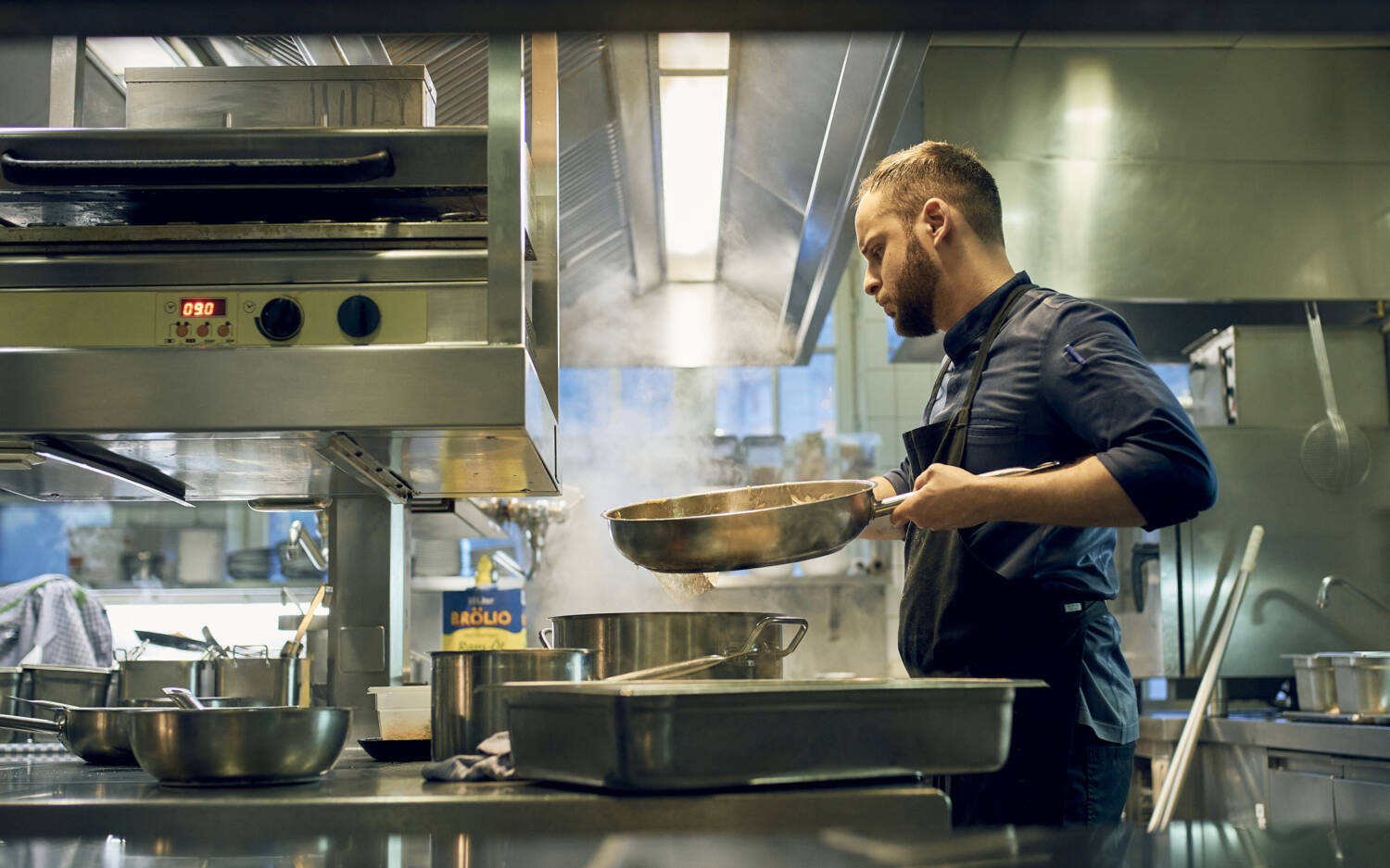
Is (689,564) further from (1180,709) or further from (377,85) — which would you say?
(1180,709)

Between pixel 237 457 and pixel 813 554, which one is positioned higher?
pixel 237 457

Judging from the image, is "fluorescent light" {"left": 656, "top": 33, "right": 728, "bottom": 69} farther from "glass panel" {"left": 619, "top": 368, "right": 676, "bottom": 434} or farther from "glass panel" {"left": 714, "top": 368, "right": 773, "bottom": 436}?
"glass panel" {"left": 714, "top": 368, "right": 773, "bottom": 436}

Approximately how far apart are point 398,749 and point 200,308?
55 centimetres

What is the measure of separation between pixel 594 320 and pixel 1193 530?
234 cm

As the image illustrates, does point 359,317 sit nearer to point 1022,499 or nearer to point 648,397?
point 1022,499

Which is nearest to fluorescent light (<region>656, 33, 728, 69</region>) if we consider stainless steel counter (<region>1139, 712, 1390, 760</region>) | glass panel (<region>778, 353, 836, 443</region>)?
stainless steel counter (<region>1139, 712, 1390, 760</region>)

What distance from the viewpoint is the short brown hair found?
168 centimetres

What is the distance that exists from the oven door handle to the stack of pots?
520 mm

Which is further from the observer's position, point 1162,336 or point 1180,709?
point 1162,336

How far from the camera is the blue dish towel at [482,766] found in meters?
1.03

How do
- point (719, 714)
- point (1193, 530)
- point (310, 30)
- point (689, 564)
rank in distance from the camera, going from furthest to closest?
point (1193, 530) → point (689, 564) → point (719, 714) → point (310, 30)

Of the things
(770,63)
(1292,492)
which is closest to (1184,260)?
(1292,492)

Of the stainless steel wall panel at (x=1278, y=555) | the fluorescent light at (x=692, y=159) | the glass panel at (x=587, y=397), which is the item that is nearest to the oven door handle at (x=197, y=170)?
the fluorescent light at (x=692, y=159)

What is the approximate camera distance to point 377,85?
1422 mm
